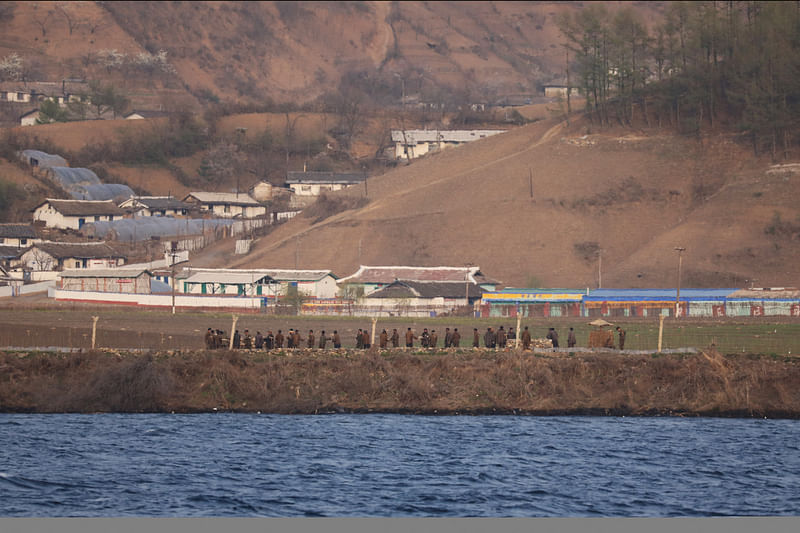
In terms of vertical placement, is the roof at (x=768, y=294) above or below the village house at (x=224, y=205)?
below

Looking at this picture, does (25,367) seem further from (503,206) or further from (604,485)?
(503,206)

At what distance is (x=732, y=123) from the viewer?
4370 inches

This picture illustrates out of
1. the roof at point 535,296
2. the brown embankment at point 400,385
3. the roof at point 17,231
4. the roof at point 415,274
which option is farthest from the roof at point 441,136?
the brown embankment at point 400,385

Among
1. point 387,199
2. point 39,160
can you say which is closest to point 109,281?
point 387,199

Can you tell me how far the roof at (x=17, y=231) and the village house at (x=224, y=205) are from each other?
2626 cm

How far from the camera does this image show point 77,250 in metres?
101

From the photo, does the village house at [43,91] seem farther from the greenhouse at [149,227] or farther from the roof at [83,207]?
the greenhouse at [149,227]

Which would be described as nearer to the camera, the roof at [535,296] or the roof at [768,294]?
the roof at [768,294]

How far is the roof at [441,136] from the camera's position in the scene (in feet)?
502

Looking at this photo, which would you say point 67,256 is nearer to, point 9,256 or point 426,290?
point 9,256

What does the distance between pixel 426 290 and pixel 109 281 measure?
24990 millimetres

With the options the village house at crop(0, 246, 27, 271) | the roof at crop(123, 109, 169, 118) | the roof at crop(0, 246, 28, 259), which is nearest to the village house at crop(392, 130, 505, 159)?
the roof at crop(123, 109, 169, 118)

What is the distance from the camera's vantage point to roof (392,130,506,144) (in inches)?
6019

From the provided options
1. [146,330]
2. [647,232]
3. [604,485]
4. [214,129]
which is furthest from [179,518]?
[214,129]
